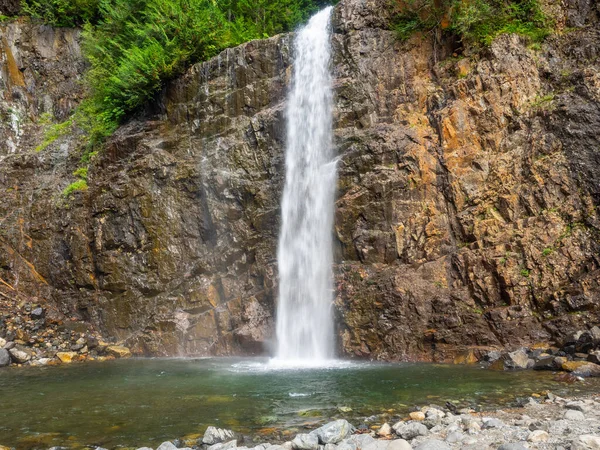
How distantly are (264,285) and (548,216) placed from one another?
8.07 m

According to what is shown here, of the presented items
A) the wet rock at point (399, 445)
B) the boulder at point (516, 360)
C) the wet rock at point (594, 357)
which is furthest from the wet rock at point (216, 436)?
the wet rock at point (594, 357)

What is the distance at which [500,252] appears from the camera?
12.4 m

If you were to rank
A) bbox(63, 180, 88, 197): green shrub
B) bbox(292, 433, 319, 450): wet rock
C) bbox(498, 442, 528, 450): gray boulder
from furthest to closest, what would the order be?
1. bbox(63, 180, 88, 197): green shrub
2. bbox(292, 433, 319, 450): wet rock
3. bbox(498, 442, 528, 450): gray boulder

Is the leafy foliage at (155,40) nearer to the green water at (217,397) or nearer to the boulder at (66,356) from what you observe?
the boulder at (66,356)

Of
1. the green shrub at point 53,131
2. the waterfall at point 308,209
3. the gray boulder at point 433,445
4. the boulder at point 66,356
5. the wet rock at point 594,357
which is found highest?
the green shrub at point 53,131

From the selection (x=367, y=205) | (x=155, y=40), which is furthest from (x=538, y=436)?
(x=155, y=40)

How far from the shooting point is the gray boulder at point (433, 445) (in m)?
5.22

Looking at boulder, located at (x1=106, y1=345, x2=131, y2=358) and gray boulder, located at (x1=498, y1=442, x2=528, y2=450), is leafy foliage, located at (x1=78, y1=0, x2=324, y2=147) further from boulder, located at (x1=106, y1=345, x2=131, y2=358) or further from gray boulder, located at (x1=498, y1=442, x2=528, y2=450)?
gray boulder, located at (x1=498, y1=442, x2=528, y2=450)

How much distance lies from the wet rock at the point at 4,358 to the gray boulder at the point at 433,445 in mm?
12383

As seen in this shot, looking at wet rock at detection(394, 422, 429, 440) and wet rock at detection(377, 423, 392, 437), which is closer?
wet rock at detection(394, 422, 429, 440)

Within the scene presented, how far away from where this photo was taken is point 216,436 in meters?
6.00

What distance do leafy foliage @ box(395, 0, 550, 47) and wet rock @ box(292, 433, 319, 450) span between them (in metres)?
13.2

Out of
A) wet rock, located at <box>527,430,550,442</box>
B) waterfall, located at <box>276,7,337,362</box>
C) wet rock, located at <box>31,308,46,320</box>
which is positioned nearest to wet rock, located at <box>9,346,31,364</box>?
wet rock, located at <box>31,308,46,320</box>

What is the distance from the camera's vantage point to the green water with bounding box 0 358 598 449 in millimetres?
6699
